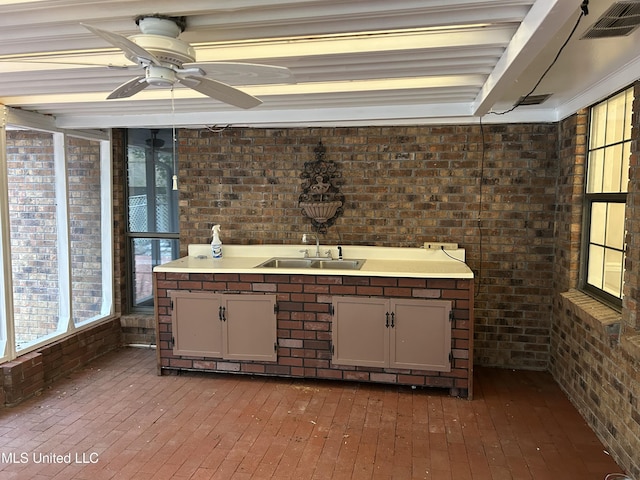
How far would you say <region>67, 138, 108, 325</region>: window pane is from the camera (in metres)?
4.56

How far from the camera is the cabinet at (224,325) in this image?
384 centimetres

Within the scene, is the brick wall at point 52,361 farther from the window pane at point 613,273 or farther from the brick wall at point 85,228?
the window pane at point 613,273

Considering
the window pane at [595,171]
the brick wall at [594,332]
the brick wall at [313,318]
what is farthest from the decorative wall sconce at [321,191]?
the window pane at [595,171]

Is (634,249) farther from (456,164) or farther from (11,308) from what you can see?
(11,308)

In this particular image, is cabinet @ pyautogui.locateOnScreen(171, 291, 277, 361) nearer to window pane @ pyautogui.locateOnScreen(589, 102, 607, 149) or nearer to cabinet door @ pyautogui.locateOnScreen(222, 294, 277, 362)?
cabinet door @ pyautogui.locateOnScreen(222, 294, 277, 362)

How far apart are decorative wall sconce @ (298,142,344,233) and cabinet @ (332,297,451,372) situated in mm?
942

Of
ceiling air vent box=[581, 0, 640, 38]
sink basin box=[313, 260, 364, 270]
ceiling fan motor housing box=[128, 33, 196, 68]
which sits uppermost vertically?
ceiling air vent box=[581, 0, 640, 38]

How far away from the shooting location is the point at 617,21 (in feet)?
6.72

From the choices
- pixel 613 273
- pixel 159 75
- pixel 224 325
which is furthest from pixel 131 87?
pixel 613 273

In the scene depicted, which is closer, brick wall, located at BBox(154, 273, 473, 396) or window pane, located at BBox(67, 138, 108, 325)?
brick wall, located at BBox(154, 273, 473, 396)

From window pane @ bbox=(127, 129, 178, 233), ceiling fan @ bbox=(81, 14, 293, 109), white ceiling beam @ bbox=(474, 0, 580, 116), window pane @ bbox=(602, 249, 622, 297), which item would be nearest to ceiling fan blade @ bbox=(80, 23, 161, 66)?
ceiling fan @ bbox=(81, 14, 293, 109)

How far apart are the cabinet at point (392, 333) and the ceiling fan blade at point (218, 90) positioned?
1788 mm

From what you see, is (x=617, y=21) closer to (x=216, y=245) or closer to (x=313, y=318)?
(x=313, y=318)

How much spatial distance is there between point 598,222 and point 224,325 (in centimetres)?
299
